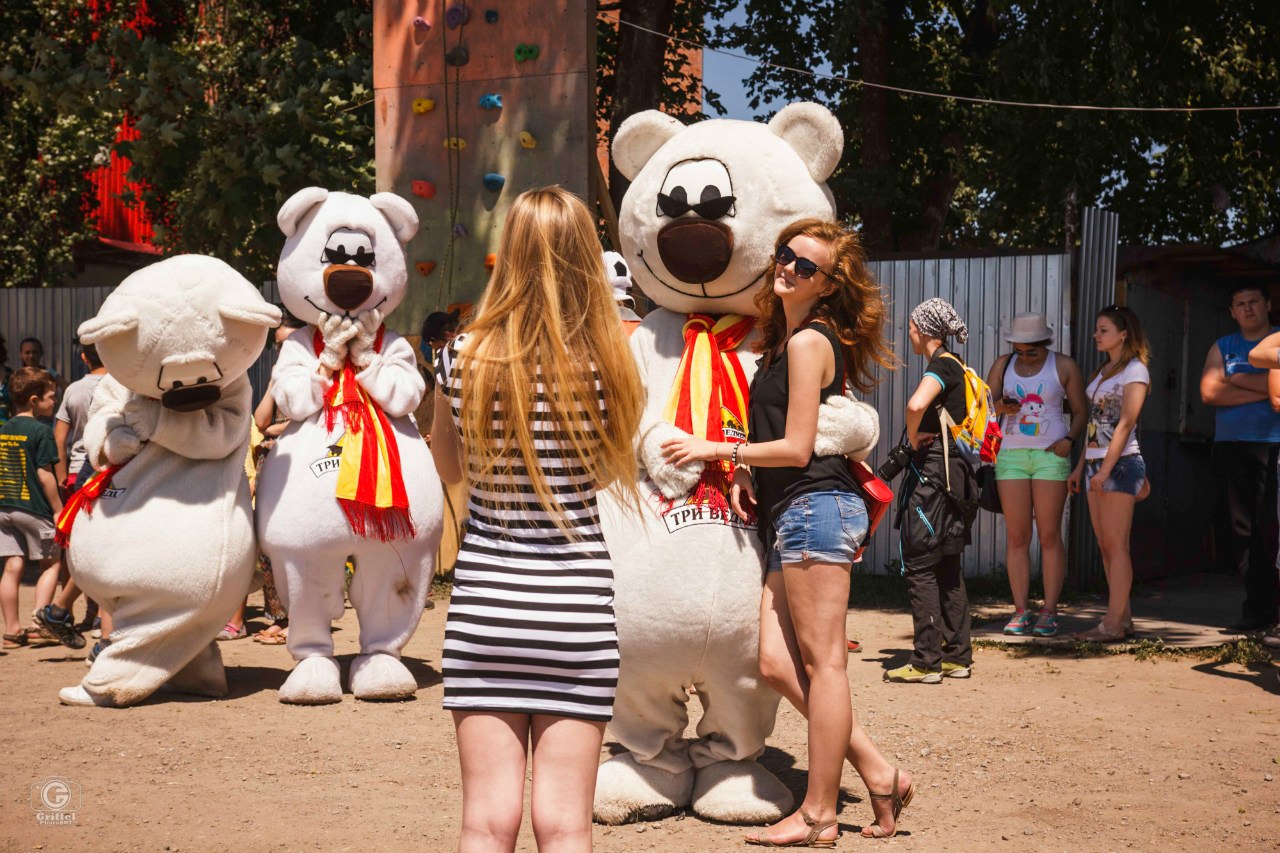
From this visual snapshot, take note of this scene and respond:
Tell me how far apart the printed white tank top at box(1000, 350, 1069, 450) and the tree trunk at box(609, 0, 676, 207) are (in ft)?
18.8

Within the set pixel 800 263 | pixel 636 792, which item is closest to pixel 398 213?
pixel 800 263

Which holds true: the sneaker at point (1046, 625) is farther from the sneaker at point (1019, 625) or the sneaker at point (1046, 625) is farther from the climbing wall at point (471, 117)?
the climbing wall at point (471, 117)

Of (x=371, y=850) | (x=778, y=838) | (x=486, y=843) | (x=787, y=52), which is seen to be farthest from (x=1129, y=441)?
(x=787, y=52)

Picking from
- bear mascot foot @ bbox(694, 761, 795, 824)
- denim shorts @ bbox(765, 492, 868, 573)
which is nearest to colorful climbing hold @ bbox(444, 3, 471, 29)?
denim shorts @ bbox(765, 492, 868, 573)

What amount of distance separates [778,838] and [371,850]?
1283 mm

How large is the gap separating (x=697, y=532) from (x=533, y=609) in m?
1.58

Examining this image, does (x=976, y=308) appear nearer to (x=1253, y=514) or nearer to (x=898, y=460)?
(x=1253, y=514)

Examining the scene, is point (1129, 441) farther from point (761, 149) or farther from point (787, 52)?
point (787, 52)

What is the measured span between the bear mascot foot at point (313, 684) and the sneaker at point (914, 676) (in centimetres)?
277

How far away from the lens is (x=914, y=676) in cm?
664

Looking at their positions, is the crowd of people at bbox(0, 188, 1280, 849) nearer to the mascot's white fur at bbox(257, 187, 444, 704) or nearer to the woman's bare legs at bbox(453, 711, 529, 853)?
the woman's bare legs at bbox(453, 711, 529, 853)

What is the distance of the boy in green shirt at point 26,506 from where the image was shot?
7.59 m

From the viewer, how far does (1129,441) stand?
7.36m

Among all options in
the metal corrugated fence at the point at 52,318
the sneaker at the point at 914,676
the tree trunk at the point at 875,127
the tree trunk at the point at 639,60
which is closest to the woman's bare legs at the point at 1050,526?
the sneaker at the point at 914,676
